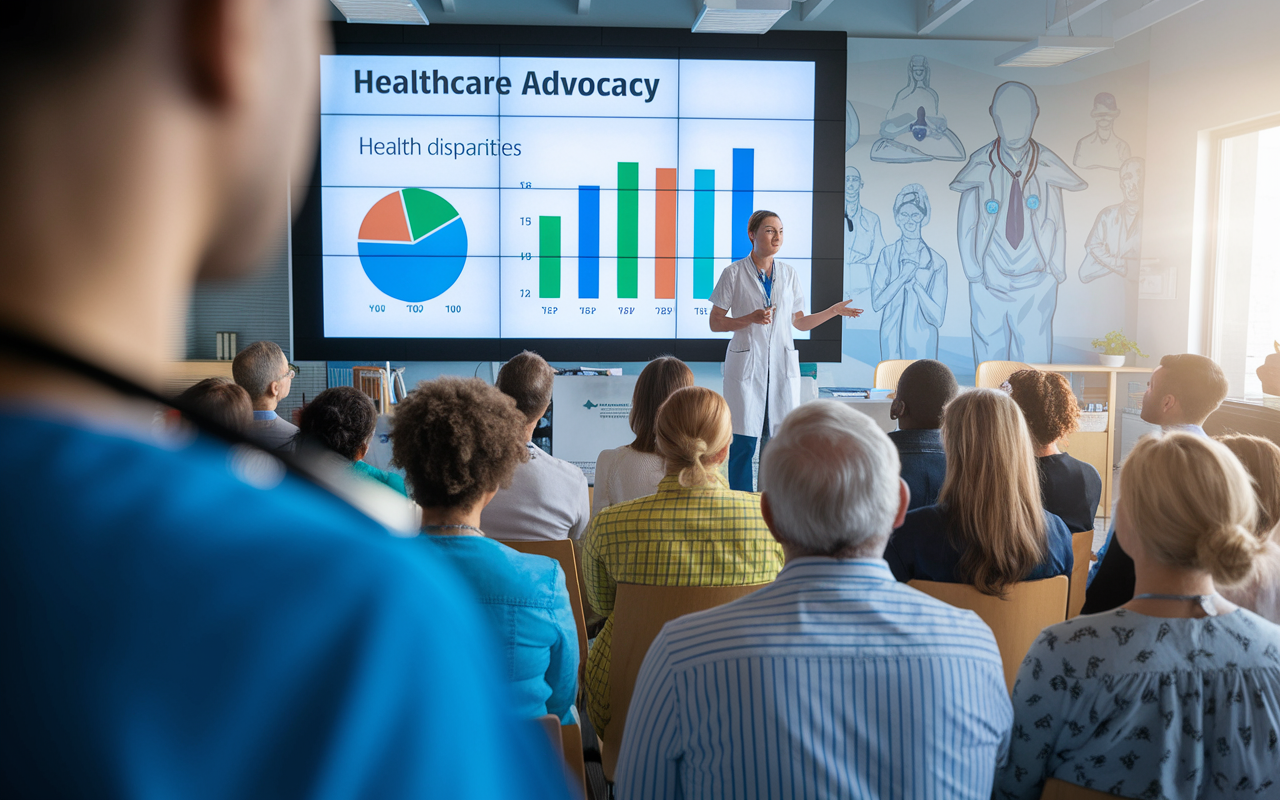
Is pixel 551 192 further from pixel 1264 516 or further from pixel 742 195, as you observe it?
pixel 1264 516

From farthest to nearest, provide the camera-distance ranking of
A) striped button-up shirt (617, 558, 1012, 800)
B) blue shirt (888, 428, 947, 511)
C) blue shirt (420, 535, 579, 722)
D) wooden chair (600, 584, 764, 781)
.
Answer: blue shirt (888, 428, 947, 511) < wooden chair (600, 584, 764, 781) < blue shirt (420, 535, 579, 722) < striped button-up shirt (617, 558, 1012, 800)

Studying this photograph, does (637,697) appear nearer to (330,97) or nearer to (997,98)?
(330,97)

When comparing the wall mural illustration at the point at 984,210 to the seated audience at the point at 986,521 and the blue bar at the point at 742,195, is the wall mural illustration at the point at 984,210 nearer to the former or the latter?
the blue bar at the point at 742,195

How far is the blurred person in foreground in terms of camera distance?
7.8 inches

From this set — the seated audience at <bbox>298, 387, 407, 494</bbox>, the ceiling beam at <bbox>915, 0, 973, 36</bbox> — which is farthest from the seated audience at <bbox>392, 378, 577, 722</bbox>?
the ceiling beam at <bbox>915, 0, 973, 36</bbox>

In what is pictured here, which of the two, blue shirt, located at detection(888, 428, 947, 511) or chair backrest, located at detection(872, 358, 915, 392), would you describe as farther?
chair backrest, located at detection(872, 358, 915, 392)

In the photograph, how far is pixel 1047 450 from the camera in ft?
9.35

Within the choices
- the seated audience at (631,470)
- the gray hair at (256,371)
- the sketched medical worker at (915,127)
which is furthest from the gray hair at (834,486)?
Answer: the sketched medical worker at (915,127)

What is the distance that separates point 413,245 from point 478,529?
501cm

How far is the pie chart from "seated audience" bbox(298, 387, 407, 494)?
12.8 feet

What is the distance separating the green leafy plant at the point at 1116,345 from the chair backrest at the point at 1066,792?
6.67 meters

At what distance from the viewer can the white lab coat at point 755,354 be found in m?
5.30

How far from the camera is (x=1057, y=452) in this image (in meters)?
2.87

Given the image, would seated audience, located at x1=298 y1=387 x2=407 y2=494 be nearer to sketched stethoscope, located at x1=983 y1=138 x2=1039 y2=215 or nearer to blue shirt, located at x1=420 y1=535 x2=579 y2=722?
blue shirt, located at x1=420 y1=535 x2=579 y2=722
